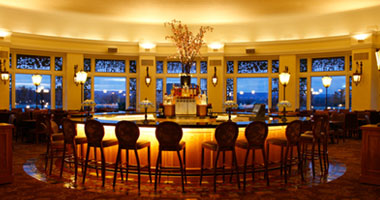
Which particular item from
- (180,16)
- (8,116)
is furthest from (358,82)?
(8,116)

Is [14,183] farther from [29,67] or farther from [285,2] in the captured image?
[29,67]

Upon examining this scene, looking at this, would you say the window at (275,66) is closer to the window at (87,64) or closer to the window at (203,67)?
the window at (203,67)

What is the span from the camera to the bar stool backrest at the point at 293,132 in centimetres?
505

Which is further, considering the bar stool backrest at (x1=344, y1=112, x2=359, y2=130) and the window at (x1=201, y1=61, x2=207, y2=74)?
the window at (x1=201, y1=61, x2=207, y2=74)

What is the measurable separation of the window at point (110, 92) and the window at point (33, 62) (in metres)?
2.14

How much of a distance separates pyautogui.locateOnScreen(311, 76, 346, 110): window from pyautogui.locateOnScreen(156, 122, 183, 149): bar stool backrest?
1074cm

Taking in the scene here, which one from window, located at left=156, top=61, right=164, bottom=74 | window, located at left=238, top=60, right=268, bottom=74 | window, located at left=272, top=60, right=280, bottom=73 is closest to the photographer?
window, located at left=272, top=60, right=280, bottom=73

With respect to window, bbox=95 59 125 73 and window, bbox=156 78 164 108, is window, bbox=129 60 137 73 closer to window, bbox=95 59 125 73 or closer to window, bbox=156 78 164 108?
window, bbox=95 59 125 73

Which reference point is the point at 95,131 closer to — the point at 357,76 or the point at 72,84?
the point at 72,84

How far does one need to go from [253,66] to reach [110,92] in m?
6.79

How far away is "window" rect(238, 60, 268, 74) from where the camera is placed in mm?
14219

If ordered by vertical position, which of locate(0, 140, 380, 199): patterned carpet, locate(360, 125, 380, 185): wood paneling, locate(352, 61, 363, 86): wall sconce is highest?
locate(352, 61, 363, 86): wall sconce

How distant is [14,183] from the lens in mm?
5020

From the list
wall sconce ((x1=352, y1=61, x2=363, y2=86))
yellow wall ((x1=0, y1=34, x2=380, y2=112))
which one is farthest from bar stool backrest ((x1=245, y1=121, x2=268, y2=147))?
yellow wall ((x1=0, y1=34, x2=380, y2=112))
